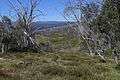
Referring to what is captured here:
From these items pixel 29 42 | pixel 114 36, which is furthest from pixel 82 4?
pixel 29 42

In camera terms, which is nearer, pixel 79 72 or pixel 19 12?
pixel 79 72

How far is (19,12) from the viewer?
209 ft

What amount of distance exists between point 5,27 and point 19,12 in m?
15.0

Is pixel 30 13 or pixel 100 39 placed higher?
pixel 100 39

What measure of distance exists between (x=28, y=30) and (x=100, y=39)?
140 feet

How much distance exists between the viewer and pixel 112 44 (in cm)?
1966

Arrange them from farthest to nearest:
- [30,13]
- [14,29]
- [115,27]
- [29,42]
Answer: [14,29] < [29,42] < [30,13] < [115,27]

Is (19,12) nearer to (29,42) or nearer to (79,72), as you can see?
(29,42)

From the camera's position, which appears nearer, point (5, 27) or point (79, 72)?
point (79, 72)

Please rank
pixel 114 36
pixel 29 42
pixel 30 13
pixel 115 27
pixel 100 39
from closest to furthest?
pixel 115 27, pixel 114 36, pixel 100 39, pixel 30 13, pixel 29 42

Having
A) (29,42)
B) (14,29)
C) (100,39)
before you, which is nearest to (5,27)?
(14,29)

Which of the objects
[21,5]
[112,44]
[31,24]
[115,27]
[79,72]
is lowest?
[31,24]

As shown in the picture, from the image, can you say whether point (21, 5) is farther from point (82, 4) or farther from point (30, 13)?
point (82, 4)

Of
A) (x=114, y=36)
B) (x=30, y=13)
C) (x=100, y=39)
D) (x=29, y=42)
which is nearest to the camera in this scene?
(x=114, y=36)
